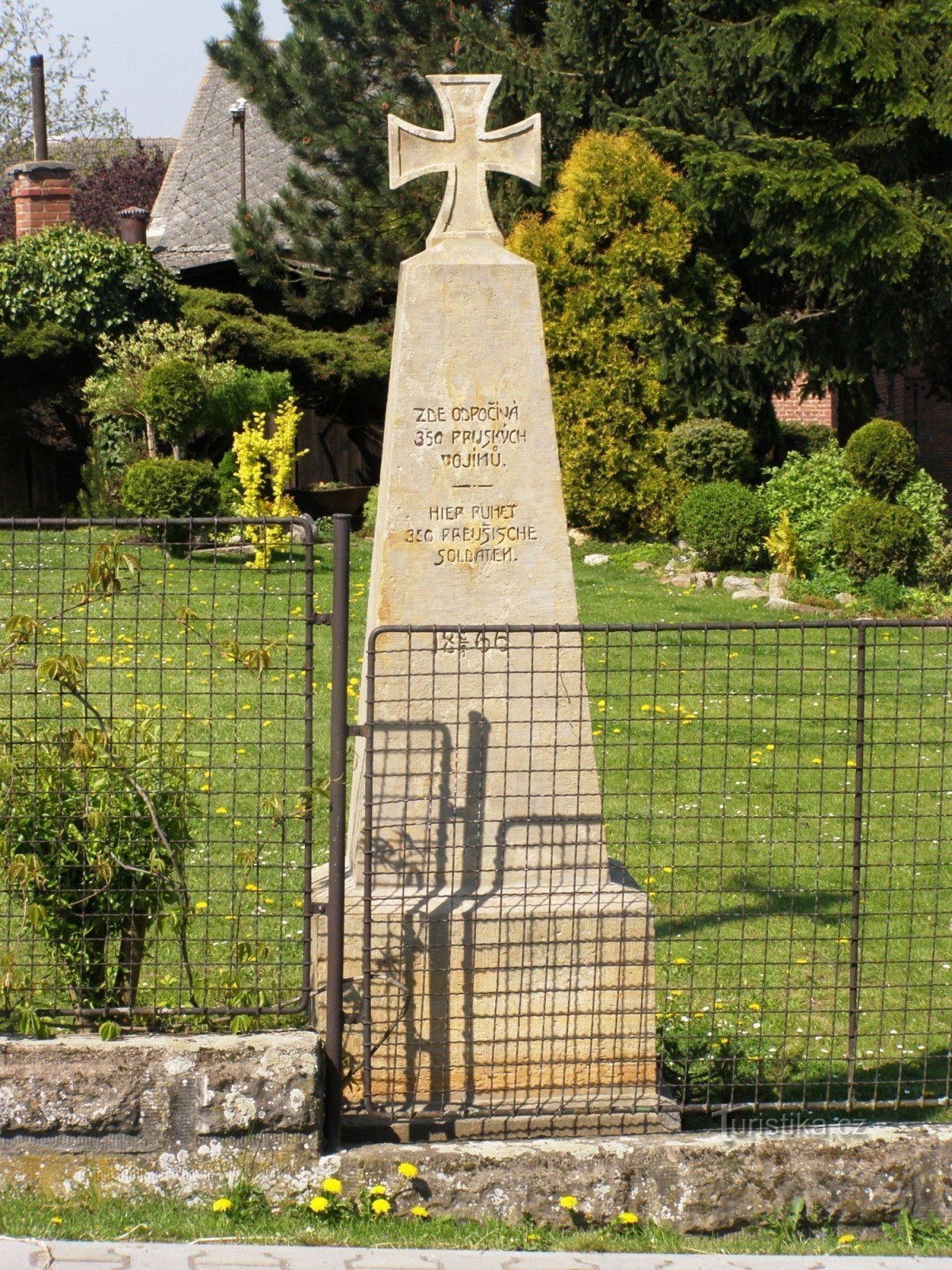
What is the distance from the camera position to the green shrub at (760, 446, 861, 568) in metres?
15.2

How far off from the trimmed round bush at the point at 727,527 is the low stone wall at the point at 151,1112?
12036 mm

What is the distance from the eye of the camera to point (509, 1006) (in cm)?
418

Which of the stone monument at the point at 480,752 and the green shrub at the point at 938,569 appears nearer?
the stone monument at the point at 480,752

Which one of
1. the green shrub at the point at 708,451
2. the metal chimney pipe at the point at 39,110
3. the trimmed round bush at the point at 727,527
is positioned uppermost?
the metal chimney pipe at the point at 39,110

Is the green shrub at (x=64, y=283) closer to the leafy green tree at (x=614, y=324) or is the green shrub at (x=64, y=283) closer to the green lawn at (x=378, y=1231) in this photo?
the leafy green tree at (x=614, y=324)

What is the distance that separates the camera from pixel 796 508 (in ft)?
51.0

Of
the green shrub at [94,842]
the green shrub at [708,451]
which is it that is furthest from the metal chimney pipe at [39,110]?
the green shrub at [94,842]

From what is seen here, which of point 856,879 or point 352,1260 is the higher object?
point 856,879

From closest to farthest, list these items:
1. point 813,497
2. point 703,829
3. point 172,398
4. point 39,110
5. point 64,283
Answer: point 703,829
point 813,497
point 172,398
point 64,283
point 39,110

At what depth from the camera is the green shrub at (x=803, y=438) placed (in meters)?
19.3

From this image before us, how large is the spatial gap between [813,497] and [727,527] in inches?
43.2

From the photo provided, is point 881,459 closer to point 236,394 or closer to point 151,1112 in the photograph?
point 236,394

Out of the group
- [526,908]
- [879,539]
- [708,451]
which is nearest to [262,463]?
[708,451]

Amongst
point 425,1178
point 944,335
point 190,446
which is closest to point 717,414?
point 944,335
